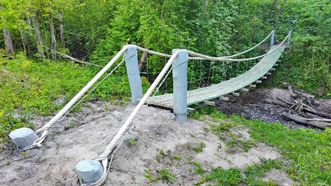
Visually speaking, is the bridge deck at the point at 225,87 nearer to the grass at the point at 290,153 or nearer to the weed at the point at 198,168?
the grass at the point at 290,153

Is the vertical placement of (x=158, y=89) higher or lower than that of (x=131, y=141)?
higher

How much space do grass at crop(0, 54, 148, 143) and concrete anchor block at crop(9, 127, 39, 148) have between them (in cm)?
35

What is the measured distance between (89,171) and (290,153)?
7.95ft

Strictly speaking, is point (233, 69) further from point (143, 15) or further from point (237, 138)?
point (237, 138)

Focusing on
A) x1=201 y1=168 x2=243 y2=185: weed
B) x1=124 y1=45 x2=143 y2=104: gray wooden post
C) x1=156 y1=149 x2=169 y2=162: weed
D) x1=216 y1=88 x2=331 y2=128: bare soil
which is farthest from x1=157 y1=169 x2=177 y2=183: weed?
x1=216 y1=88 x2=331 y2=128: bare soil

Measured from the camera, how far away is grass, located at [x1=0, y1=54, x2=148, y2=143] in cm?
373

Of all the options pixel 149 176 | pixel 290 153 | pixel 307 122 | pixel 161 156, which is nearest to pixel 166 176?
pixel 149 176

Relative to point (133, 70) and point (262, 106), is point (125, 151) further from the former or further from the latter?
point (262, 106)

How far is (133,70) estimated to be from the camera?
3973mm

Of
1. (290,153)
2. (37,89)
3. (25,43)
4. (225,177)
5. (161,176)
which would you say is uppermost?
(25,43)

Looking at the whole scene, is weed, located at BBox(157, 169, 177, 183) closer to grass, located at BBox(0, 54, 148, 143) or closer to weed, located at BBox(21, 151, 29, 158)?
weed, located at BBox(21, 151, 29, 158)

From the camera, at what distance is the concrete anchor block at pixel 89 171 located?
221cm

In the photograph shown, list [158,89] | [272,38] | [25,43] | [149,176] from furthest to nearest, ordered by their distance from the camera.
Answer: [272,38], [25,43], [158,89], [149,176]

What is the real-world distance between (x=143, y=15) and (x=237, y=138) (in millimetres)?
3543
